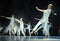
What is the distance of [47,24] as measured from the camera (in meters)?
5.73

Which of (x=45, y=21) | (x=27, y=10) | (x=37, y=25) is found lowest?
(x=37, y=25)

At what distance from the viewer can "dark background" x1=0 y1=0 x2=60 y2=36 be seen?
559cm

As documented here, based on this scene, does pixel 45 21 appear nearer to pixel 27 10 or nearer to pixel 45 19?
pixel 45 19

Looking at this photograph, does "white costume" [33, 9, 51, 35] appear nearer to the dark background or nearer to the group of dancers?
the group of dancers

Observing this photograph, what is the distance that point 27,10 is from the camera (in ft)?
19.0

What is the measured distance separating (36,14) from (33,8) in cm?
24

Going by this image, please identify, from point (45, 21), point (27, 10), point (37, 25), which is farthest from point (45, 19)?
point (27, 10)

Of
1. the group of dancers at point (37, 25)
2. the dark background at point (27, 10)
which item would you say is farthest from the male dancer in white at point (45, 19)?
the dark background at point (27, 10)

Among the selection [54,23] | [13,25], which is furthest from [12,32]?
[54,23]

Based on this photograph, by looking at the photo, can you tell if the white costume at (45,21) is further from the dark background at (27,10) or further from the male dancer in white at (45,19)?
the dark background at (27,10)

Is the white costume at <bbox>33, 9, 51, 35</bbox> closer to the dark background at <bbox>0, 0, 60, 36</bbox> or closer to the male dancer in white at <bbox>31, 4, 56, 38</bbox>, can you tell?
the male dancer in white at <bbox>31, 4, 56, 38</bbox>

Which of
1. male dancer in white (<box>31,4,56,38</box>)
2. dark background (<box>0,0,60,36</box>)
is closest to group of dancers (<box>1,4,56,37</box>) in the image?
male dancer in white (<box>31,4,56,38</box>)

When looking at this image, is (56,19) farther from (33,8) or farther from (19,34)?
(19,34)

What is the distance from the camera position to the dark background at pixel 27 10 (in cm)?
559
